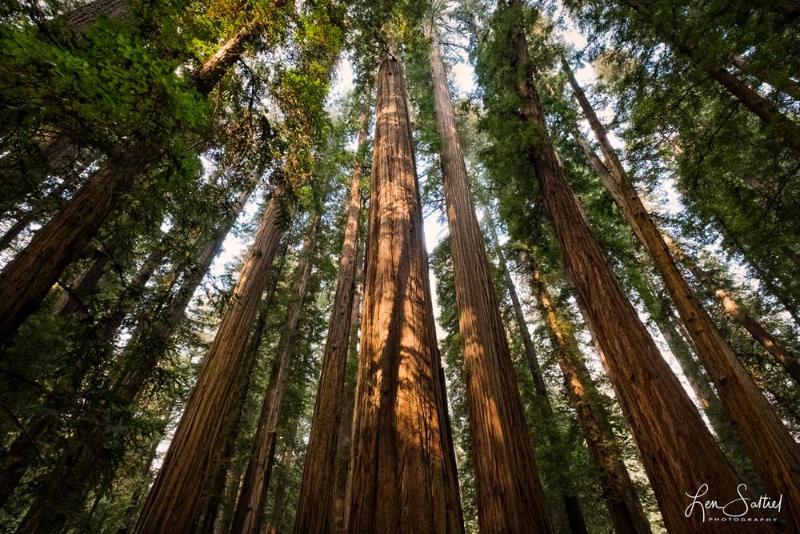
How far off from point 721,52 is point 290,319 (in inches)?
397

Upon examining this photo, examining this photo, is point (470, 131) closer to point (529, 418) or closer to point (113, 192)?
point (529, 418)

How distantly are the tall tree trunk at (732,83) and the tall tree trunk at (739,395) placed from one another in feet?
5.12

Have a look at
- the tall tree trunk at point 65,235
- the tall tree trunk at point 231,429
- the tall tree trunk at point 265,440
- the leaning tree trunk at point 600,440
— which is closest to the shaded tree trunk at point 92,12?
the tall tree trunk at point 65,235

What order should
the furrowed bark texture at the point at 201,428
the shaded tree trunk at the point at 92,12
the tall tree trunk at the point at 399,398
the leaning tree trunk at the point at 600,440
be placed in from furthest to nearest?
the leaning tree trunk at the point at 600,440
the shaded tree trunk at the point at 92,12
the furrowed bark texture at the point at 201,428
the tall tree trunk at the point at 399,398

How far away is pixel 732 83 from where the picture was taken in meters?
4.37

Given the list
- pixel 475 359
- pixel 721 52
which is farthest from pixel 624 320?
pixel 721 52

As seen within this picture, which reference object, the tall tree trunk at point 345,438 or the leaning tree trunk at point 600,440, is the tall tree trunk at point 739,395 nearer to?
the leaning tree trunk at point 600,440

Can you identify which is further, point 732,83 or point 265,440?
point 265,440

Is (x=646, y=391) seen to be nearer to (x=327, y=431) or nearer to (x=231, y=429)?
(x=327, y=431)

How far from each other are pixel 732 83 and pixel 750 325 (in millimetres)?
7803

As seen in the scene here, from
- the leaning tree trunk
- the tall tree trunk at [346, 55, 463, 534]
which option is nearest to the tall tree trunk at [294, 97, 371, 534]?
the tall tree trunk at [346, 55, 463, 534]

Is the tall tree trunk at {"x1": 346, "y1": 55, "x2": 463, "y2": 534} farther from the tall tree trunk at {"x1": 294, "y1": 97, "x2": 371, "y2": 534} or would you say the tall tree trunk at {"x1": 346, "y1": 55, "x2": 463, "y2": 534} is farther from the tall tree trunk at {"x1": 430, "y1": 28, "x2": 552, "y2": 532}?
the tall tree trunk at {"x1": 294, "y1": 97, "x2": 371, "y2": 534}

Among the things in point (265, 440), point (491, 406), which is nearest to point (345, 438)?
point (265, 440)

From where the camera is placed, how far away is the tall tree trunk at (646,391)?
7.79 feet
